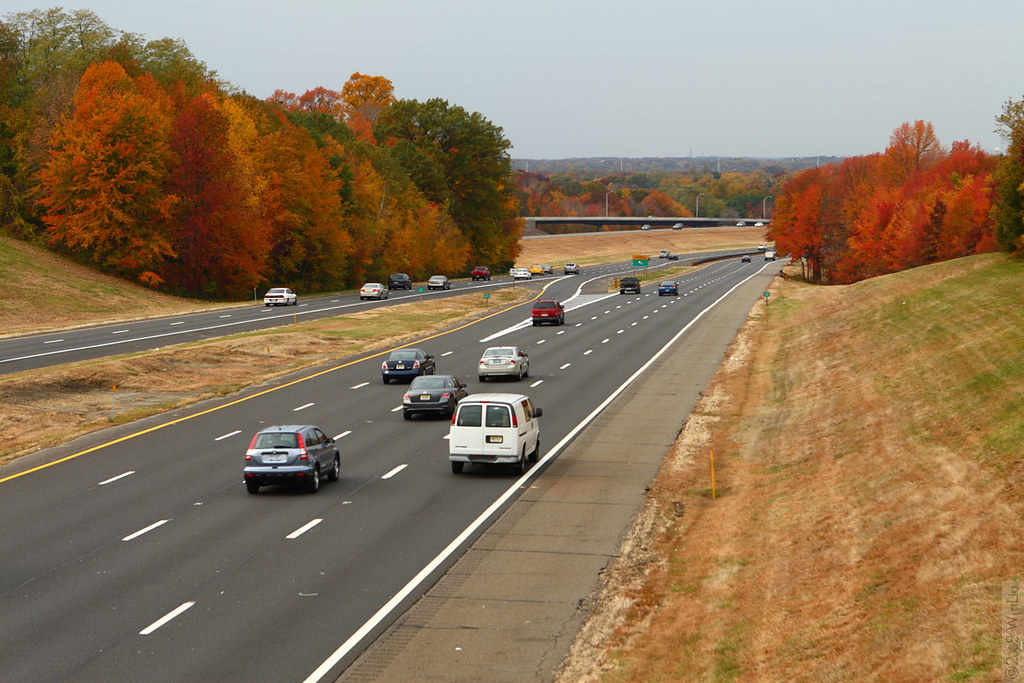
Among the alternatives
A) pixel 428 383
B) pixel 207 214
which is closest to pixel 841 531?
pixel 428 383

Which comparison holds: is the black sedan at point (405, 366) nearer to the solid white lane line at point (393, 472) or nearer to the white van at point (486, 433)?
the solid white lane line at point (393, 472)

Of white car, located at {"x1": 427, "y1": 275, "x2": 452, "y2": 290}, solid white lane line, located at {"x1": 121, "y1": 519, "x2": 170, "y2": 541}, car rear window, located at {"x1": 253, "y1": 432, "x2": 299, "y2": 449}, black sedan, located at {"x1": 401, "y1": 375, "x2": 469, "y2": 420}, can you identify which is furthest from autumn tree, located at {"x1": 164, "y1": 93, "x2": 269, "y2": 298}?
solid white lane line, located at {"x1": 121, "y1": 519, "x2": 170, "y2": 541}

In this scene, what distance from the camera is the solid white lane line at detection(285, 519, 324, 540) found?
68.3ft

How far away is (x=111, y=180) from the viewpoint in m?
84.8

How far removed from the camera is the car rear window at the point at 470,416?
26453mm

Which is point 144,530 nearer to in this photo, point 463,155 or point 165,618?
point 165,618

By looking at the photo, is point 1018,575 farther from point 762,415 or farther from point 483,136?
point 483,136

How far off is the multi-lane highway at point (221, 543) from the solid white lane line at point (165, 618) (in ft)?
0.14

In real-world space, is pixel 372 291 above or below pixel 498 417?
below

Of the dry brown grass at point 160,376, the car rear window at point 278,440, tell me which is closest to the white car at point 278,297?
the dry brown grass at point 160,376

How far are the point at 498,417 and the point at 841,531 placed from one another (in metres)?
9.60

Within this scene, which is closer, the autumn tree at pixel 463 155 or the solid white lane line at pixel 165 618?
the solid white lane line at pixel 165 618

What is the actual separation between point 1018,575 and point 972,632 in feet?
6.98

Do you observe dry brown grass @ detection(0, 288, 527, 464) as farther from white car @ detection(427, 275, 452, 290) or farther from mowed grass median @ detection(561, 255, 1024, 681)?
white car @ detection(427, 275, 452, 290)
